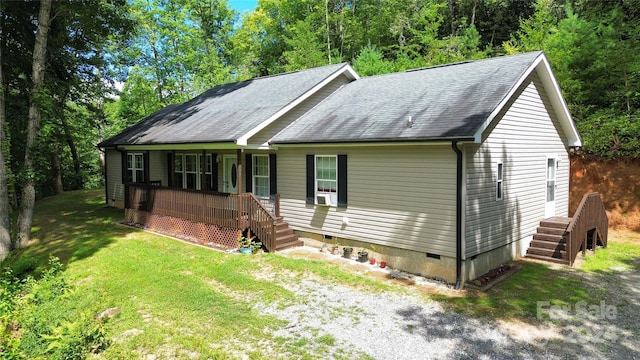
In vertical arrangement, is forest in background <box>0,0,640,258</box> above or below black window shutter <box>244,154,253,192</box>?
above

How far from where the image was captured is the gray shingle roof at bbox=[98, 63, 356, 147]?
38.9ft

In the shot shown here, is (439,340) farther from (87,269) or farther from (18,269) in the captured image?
(18,269)

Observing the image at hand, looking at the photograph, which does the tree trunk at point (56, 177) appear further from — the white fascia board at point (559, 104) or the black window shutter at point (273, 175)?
the white fascia board at point (559, 104)

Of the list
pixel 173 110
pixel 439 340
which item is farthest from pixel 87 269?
pixel 173 110

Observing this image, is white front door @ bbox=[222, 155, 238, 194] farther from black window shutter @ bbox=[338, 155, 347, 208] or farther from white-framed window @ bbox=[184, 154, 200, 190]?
black window shutter @ bbox=[338, 155, 347, 208]

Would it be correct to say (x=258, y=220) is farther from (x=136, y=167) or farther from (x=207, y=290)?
(x=136, y=167)

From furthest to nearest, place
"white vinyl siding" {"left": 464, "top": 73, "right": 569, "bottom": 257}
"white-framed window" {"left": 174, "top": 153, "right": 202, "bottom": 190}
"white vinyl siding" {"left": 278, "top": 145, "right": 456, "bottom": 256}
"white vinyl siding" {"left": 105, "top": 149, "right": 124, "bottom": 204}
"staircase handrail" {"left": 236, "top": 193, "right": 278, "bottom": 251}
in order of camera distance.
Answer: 1. "white vinyl siding" {"left": 105, "top": 149, "right": 124, "bottom": 204}
2. "white-framed window" {"left": 174, "top": 153, "right": 202, "bottom": 190}
3. "staircase handrail" {"left": 236, "top": 193, "right": 278, "bottom": 251}
4. "white vinyl siding" {"left": 464, "top": 73, "right": 569, "bottom": 257}
5. "white vinyl siding" {"left": 278, "top": 145, "right": 456, "bottom": 256}

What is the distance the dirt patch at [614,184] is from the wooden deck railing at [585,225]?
3293mm

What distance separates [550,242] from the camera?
10516mm

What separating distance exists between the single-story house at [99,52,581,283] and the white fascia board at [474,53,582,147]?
46 mm

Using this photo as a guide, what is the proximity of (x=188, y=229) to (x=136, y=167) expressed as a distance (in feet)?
22.8

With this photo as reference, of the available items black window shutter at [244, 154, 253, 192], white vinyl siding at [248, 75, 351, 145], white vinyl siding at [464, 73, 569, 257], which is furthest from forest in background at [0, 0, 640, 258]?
white vinyl siding at [248, 75, 351, 145]

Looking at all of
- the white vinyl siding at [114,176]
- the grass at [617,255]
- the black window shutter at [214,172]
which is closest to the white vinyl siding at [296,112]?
the black window shutter at [214,172]

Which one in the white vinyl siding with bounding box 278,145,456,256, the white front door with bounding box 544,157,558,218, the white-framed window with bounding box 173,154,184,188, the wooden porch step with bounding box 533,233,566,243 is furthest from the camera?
the white-framed window with bounding box 173,154,184,188
